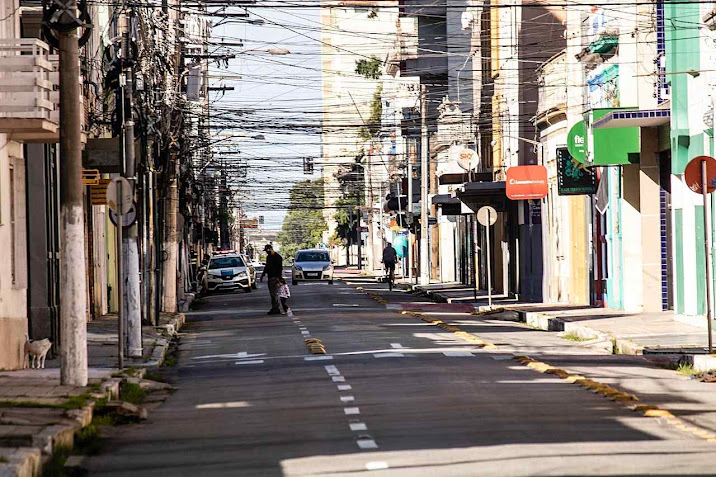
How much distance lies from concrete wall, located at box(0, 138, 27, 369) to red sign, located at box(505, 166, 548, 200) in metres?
23.1

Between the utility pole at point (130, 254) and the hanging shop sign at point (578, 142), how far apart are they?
1439 cm

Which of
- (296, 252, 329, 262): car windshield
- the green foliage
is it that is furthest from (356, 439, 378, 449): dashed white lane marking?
the green foliage

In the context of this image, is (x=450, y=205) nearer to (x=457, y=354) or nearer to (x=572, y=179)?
(x=572, y=179)

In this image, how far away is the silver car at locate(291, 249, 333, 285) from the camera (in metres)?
75.3

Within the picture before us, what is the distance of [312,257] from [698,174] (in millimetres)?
55444

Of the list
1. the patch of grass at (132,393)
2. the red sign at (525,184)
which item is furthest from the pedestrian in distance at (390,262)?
the patch of grass at (132,393)

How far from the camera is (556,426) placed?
44.9 ft

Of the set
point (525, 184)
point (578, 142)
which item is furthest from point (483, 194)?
point (578, 142)

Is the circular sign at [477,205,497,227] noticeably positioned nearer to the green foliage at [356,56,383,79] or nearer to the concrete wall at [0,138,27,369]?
the concrete wall at [0,138,27,369]

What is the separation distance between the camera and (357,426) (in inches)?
551

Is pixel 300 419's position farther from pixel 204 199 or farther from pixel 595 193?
pixel 204 199

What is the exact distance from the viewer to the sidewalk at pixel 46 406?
11.7 metres

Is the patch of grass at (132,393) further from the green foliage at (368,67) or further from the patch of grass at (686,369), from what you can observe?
the green foliage at (368,67)

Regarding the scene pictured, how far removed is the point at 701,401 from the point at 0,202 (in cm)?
1106
